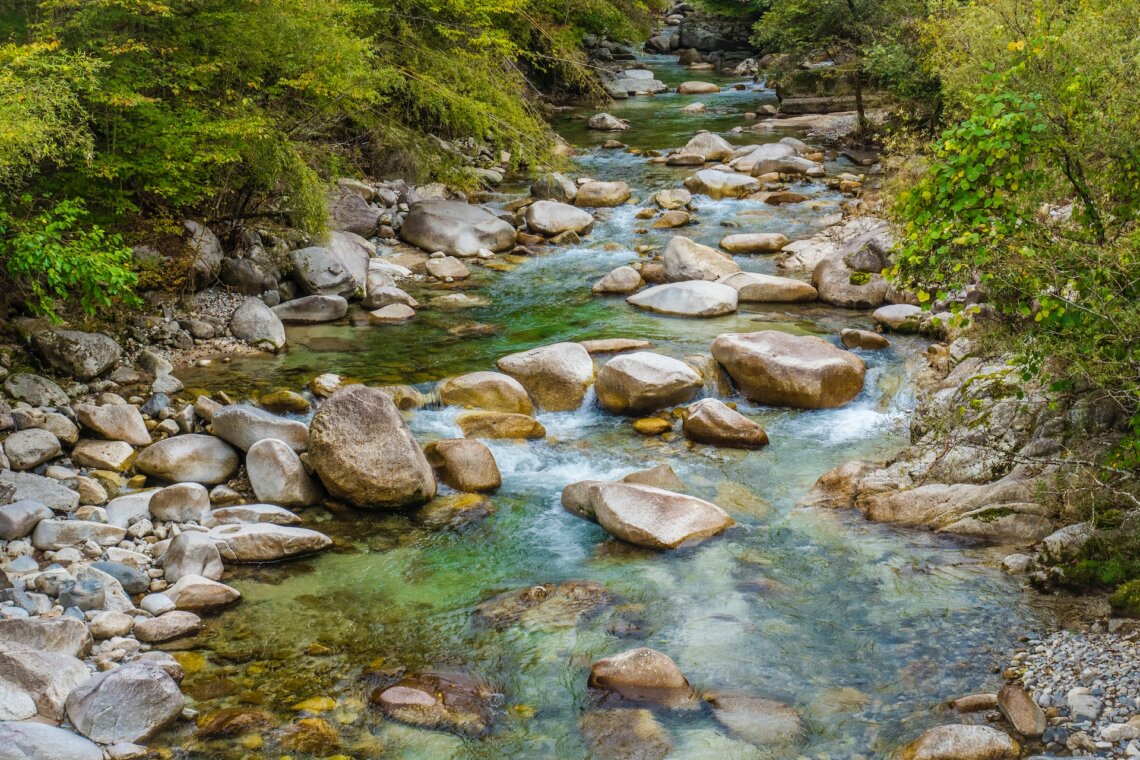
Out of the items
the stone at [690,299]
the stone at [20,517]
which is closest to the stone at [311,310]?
the stone at [690,299]

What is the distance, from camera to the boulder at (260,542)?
23.4 feet

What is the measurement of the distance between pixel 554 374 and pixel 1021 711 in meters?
5.99

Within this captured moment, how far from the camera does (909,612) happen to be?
6.37 meters

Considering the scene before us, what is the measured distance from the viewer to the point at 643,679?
5660mm

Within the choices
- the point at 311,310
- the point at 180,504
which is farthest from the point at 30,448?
the point at 311,310

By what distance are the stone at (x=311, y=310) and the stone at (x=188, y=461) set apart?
3980 millimetres

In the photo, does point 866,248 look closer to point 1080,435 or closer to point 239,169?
point 1080,435

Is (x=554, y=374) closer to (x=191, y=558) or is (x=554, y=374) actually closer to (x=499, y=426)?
(x=499, y=426)

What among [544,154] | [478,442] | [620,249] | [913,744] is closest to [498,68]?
[544,154]

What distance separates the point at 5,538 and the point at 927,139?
15515mm

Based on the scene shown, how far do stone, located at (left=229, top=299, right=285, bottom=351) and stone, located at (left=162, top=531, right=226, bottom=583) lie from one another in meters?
4.56

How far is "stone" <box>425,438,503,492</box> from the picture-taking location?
332 inches

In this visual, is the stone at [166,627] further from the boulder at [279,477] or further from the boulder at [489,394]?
the boulder at [489,394]

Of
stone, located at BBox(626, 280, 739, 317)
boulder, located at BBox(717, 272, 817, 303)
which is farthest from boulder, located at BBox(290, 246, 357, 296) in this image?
boulder, located at BBox(717, 272, 817, 303)
